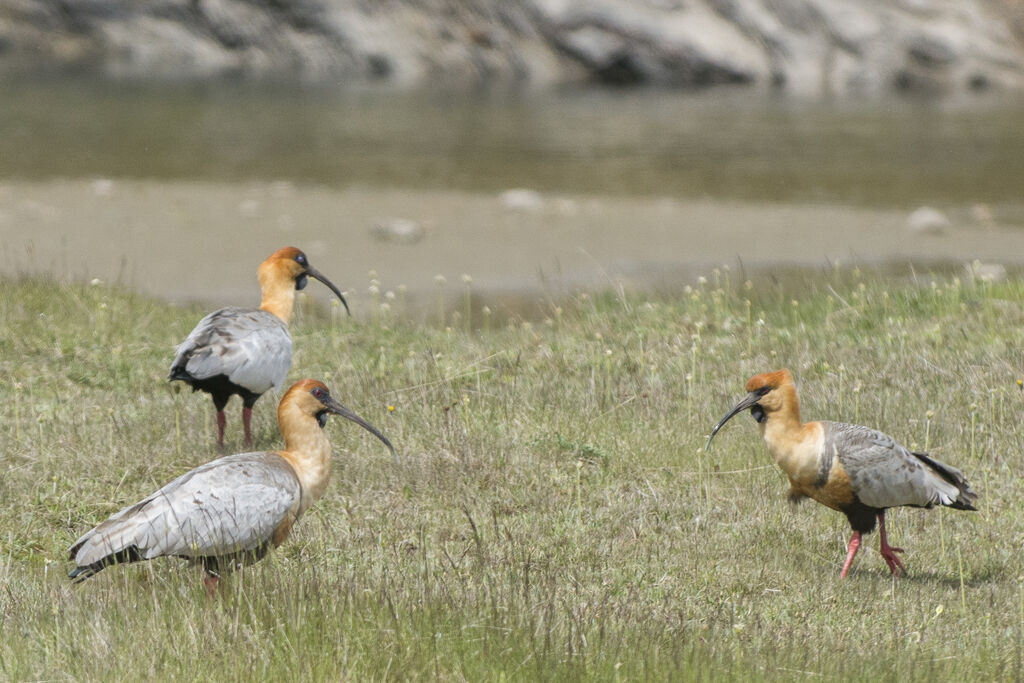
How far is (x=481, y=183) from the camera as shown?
22891 millimetres

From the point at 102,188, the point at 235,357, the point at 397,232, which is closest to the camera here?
the point at 235,357

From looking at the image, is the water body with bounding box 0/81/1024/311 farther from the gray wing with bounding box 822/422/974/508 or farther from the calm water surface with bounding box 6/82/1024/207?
the gray wing with bounding box 822/422/974/508

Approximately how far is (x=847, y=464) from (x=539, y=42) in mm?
36405

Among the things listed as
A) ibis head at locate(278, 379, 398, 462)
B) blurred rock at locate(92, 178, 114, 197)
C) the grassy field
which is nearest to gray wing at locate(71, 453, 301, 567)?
the grassy field

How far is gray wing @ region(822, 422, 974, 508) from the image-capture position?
19.4 ft

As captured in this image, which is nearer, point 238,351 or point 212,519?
point 212,519

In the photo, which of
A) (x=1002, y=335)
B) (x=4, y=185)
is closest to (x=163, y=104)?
(x=4, y=185)

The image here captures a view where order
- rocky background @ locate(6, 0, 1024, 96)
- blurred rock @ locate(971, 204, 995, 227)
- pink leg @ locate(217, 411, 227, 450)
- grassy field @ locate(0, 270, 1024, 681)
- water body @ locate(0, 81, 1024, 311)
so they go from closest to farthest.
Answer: grassy field @ locate(0, 270, 1024, 681) < pink leg @ locate(217, 411, 227, 450) < water body @ locate(0, 81, 1024, 311) < blurred rock @ locate(971, 204, 995, 227) < rocky background @ locate(6, 0, 1024, 96)

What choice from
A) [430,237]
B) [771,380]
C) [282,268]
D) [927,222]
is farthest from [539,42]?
[771,380]

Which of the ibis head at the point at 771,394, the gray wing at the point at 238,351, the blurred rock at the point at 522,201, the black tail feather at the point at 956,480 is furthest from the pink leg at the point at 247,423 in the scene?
the blurred rock at the point at 522,201

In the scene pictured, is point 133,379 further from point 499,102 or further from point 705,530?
point 499,102

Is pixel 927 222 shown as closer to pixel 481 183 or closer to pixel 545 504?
pixel 481 183

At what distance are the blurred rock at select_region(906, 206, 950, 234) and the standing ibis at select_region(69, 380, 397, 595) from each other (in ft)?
52.0

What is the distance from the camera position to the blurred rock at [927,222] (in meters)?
19.6
